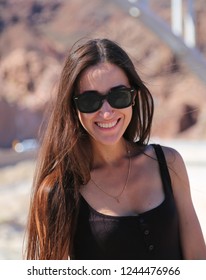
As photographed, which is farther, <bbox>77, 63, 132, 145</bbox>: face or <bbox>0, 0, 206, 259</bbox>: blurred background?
<bbox>0, 0, 206, 259</bbox>: blurred background

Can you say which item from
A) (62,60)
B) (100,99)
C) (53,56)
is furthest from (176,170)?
(53,56)

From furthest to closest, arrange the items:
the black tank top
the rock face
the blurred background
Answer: the rock face, the blurred background, the black tank top

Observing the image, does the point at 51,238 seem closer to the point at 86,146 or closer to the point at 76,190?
the point at 76,190

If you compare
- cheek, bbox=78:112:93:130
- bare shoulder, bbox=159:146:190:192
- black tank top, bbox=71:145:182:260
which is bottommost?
black tank top, bbox=71:145:182:260

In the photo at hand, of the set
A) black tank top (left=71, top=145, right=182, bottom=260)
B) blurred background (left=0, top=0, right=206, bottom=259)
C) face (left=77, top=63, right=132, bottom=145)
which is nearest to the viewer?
black tank top (left=71, top=145, right=182, bottom=260)

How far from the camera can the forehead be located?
1593 millimetres

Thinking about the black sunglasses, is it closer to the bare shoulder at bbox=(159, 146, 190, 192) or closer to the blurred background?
the bare shoulder at bbox=(159, 146, 190, 192)

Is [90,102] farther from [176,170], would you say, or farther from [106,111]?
[176,170]

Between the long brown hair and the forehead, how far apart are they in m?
0.01

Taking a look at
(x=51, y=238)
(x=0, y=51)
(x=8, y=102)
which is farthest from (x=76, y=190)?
(x=0, y=51)

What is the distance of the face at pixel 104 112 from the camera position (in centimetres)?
159

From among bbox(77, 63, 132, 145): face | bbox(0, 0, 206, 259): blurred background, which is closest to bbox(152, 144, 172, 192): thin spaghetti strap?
bbox(77, 63, 132, 145): face

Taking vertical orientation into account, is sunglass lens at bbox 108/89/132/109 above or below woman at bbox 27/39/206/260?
above
